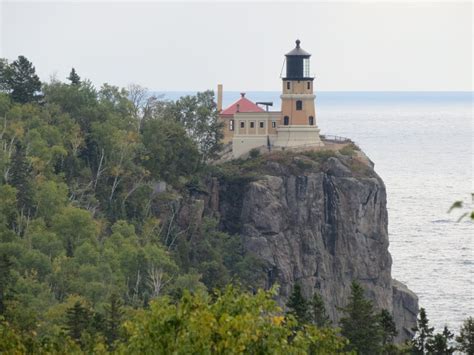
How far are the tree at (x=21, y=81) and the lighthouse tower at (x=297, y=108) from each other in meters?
Result: 16.5

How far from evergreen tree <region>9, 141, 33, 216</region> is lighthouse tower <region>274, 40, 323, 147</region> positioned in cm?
2013

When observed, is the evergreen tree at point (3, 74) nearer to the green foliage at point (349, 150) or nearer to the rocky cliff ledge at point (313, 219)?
the rocky cliff ledge at point (313, 219)

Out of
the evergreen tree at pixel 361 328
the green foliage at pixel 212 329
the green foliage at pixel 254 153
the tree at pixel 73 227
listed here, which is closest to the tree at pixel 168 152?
the green foliage at pixel 254 153

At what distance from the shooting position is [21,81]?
333ft

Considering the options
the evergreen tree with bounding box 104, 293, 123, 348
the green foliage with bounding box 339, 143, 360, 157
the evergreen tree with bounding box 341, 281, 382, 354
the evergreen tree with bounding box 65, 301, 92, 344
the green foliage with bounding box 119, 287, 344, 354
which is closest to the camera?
the green foliage with bounding box 119, 287, 344, 354

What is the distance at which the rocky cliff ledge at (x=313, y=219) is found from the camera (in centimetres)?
9688

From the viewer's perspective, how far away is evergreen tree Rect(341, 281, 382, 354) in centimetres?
6438

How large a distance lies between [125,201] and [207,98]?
1291 cm

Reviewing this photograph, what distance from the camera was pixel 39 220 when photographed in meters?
84.8

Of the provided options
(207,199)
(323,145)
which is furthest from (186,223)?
(323,145)

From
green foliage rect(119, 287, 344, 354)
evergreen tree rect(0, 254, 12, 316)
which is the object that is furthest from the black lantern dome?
green foliage rect(119, 287, 344, 354)

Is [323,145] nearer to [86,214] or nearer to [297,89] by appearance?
→ [297,89]

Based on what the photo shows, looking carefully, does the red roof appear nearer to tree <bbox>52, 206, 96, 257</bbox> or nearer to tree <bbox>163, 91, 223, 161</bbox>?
tree <bbox>163, 91, 223, 161</bbox>

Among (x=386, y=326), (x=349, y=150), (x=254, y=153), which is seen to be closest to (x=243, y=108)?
(x=254, y=153)
